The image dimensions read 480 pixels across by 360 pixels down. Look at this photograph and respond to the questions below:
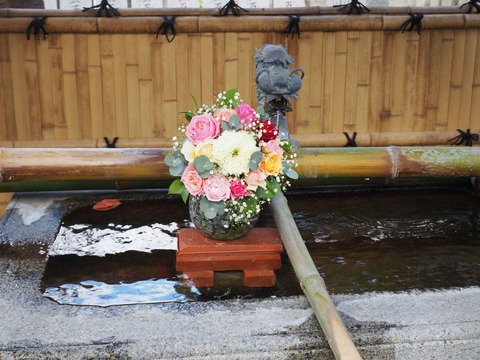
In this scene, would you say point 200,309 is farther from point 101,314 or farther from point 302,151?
point 302,151

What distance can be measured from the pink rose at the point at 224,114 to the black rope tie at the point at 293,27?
1.89 metres

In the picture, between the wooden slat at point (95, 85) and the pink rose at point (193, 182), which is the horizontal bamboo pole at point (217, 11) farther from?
the pink rose at point (193, 182)

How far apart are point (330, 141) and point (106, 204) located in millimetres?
1776

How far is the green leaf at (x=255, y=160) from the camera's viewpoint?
243cm

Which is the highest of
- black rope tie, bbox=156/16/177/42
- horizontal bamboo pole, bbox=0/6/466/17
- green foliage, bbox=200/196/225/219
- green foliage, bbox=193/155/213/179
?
horizontal bamboo pole, bbox=0/6/466/17

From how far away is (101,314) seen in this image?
2176 mm

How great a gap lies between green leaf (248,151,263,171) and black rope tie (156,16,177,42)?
206 cm

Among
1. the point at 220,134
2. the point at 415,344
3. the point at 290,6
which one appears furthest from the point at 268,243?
the point at 290,6

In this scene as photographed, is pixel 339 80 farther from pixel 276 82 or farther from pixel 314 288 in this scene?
pixel 314 288

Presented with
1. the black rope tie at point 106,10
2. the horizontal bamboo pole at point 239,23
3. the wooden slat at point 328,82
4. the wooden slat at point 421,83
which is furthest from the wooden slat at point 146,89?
the wooden slat at point 421,83

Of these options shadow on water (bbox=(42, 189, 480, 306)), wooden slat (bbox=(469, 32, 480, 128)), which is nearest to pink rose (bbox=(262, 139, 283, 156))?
shadow on water (bbox=(42, 189, 480, 306))

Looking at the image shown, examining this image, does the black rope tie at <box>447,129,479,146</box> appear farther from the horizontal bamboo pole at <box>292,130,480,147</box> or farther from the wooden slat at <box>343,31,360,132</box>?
the wooden slat at <box>343,31,360,132</box>

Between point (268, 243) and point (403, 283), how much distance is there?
0.56 meters

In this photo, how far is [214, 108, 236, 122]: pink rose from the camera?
2.55 m
